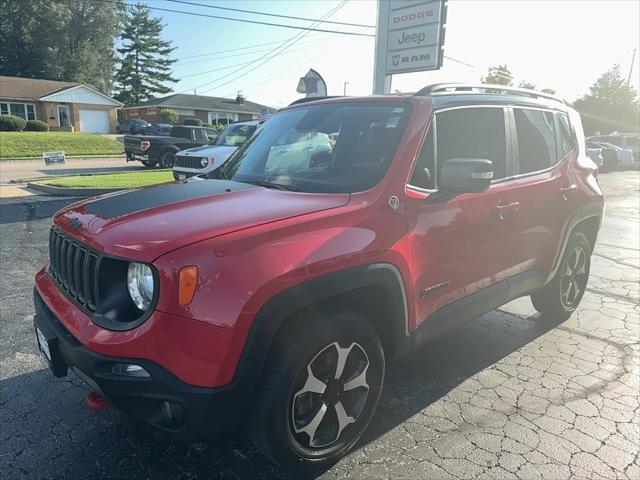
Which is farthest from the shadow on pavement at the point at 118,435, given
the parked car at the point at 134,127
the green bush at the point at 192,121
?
the green bush at the point at 192,121

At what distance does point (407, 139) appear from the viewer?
2920mm

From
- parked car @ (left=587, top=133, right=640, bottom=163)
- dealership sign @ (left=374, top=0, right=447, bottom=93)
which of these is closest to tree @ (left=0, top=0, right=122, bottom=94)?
dealership sign @ (left=374, top=0, right=447, bottom=93)

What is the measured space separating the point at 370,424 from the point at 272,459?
2.83ft

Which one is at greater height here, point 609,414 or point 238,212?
point 238,212

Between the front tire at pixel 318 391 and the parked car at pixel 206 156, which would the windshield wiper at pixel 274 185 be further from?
the parked car at pixel 206 156

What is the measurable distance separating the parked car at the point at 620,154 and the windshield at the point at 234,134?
20217mm

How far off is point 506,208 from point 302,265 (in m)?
1.92

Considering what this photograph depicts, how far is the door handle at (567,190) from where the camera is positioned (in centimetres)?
414

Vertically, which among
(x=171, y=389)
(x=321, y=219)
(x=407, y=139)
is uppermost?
(x=407, y=139)

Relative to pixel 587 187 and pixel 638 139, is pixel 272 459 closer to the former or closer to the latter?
pixel 587 187

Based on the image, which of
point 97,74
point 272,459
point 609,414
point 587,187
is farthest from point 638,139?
point 97,74

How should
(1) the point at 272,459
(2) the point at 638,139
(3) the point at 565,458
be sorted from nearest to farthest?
(1) the point at 272,459
(3) the point at 565,458
(2) the point at 638,139

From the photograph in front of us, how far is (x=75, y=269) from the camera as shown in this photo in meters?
2.45

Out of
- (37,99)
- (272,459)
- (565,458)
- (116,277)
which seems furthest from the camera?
(37,99)
